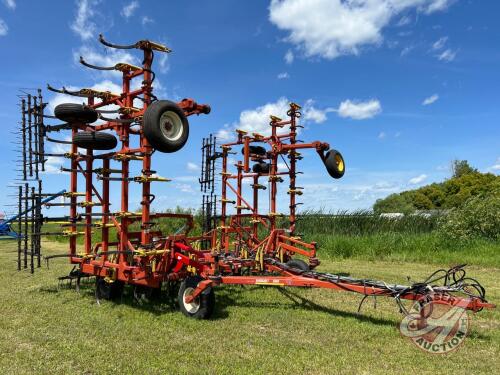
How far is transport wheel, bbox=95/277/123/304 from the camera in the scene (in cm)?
838

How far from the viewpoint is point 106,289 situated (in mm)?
8438

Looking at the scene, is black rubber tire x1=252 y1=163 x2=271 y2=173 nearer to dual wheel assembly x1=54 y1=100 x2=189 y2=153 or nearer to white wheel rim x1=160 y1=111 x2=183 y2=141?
dual wheel assembly x1=54 y1=100 x2=189 y2=153

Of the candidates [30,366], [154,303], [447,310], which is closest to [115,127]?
[154,303]

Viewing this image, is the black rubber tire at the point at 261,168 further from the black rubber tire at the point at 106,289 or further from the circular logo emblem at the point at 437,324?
the circular logo emblem at the point at 437,324

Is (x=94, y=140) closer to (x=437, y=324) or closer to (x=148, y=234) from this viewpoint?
(x=148, y=234)

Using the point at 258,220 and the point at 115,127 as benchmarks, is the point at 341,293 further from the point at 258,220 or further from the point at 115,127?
the point at 115,127

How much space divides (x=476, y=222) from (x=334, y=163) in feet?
32.9

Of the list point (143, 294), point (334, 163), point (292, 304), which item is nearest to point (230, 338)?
point (292, 304)

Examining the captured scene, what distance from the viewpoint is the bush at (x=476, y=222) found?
17.2 m

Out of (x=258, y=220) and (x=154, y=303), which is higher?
(x=258, y=220)

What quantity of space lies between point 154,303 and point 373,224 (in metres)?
15.1

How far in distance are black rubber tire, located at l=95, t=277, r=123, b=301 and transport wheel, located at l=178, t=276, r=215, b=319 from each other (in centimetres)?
184

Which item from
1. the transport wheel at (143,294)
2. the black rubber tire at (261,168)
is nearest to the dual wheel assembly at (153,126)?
the transport wheel at (143,294)

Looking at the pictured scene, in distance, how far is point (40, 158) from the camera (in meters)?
8.82
